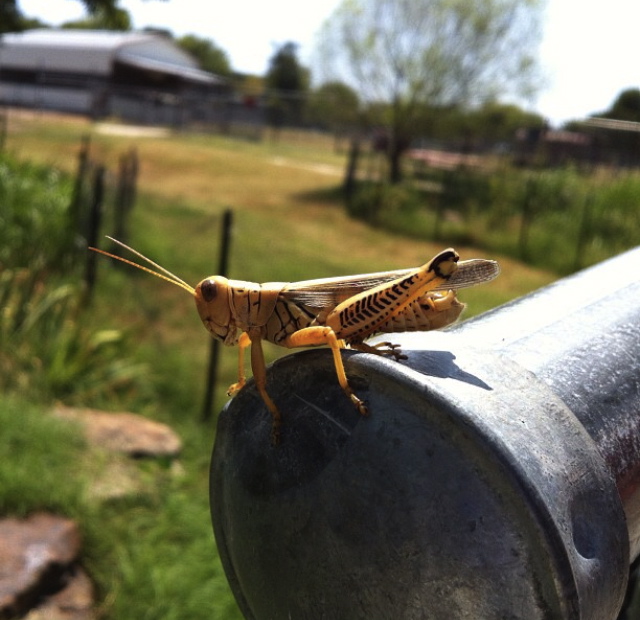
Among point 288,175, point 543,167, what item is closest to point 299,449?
point 288,175

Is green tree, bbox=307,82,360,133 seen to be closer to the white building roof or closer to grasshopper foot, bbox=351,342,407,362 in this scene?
the white building roof

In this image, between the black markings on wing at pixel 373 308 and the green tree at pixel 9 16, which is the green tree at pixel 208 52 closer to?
the green tree at pixel 9 16

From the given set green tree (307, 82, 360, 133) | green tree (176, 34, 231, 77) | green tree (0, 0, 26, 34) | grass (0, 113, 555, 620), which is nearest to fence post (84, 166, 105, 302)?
grass (0, 113, 555, 620)

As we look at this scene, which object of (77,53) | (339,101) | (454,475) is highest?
(77,53)

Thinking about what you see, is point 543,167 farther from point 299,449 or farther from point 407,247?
point 299,449

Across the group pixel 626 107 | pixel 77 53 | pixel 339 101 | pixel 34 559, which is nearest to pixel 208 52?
pixel 77 53

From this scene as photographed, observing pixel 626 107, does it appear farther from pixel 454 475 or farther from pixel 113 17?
pixel 454 475

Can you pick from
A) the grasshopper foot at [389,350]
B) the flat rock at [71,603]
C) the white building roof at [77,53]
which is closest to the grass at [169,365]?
the flat rock at [71,603]
